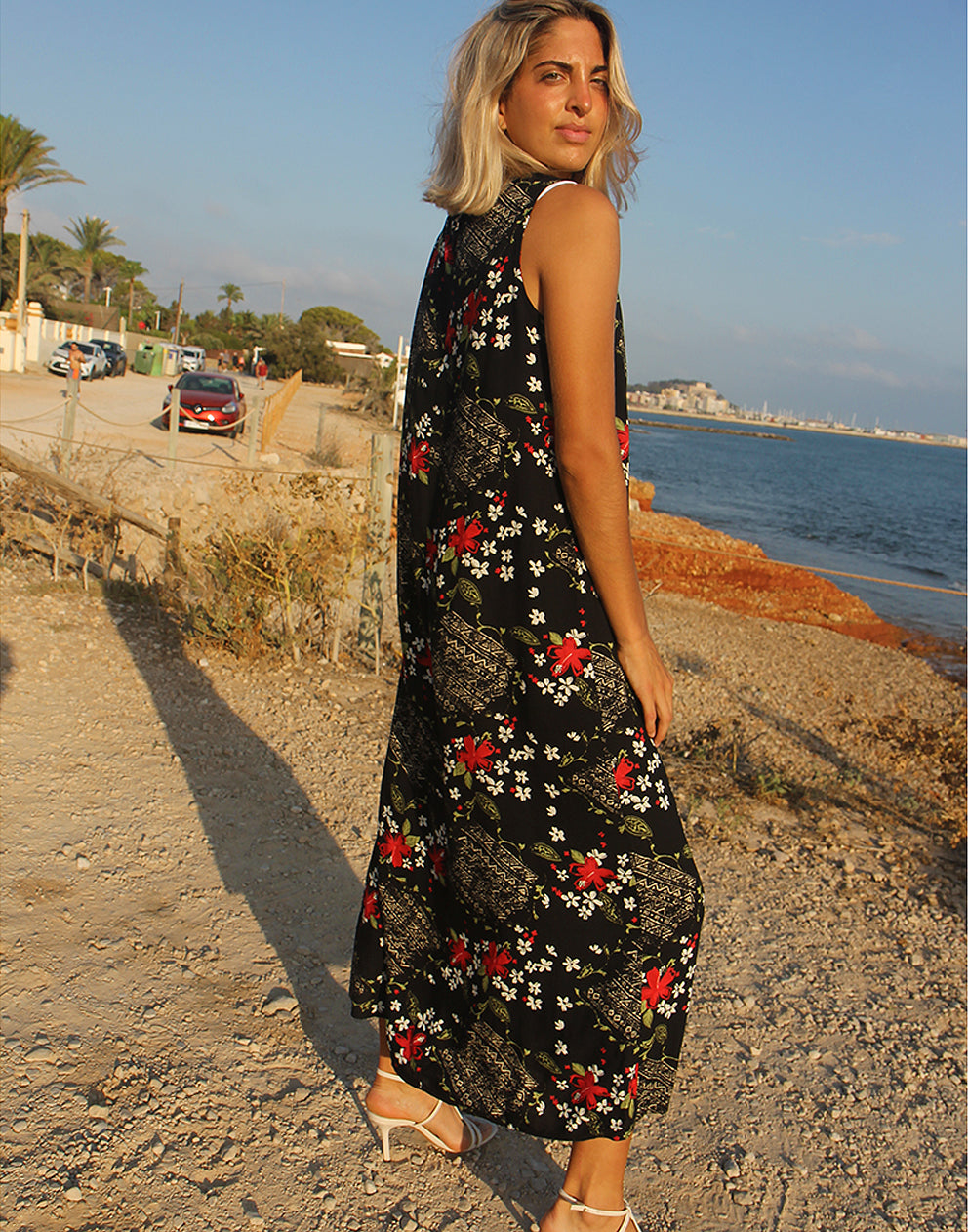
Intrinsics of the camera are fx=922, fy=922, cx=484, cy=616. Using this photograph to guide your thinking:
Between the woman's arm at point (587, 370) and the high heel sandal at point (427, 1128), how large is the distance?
3.44 ft

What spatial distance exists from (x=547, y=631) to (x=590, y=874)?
1.34 ft

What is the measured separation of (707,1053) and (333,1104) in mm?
1000

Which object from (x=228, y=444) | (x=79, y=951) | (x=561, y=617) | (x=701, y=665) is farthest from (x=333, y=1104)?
(x=228, y=444)

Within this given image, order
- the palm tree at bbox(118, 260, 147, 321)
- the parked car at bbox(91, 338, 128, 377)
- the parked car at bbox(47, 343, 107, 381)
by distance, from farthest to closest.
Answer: the palm tree at bbox(118, 260, 147, 321) → the parked car at bbox(91, 338, 128, 377) → the parked car at bbox(47, 343, 107, 381)

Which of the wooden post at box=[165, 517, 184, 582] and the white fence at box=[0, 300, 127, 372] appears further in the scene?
the white fence at box=[0, 300, 127, 372]

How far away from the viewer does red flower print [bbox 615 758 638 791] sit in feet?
4.91

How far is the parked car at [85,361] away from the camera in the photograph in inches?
1189

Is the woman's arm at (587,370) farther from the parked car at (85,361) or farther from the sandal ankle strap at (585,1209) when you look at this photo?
the parked car at (85,361)

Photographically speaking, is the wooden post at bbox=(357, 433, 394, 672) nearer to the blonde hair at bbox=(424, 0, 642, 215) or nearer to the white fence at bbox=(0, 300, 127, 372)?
the blonde hair at bbox=(424, 0, 642, 215)

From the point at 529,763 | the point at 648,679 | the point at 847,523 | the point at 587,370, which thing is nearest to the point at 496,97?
the point at 587,370

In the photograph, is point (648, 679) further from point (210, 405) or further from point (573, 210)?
point (210, 405)

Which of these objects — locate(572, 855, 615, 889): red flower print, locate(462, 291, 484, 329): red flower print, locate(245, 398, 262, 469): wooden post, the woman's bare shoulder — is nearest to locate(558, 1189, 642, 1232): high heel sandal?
locate(572, 855, 615, 889): red flower print

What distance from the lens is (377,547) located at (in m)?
5.20

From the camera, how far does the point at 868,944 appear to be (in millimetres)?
3123
